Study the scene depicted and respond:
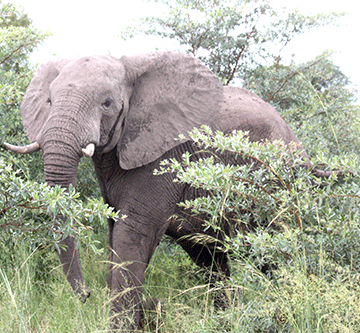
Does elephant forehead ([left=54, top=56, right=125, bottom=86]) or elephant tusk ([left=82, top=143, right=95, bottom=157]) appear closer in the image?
elephant tusk ([left=82, top=143, right=95, bottom=157])

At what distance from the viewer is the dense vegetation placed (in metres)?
2.93

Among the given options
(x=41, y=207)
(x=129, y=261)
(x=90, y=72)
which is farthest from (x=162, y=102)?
(x=41, y=207)

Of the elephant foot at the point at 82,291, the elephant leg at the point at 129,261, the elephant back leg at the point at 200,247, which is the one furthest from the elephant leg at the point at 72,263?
the elephant back leg at the point at 200,247

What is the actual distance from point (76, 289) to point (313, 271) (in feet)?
5.34

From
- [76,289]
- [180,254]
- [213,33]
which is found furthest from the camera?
[213,33]

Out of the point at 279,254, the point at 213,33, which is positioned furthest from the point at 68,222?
the point at 213,33

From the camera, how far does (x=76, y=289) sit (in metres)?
3.49

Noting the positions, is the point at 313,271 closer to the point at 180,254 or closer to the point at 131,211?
the point at 131,211

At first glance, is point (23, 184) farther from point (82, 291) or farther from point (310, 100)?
point (310, 100)

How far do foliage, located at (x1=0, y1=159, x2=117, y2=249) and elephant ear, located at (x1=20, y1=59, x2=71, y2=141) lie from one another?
2.77ft

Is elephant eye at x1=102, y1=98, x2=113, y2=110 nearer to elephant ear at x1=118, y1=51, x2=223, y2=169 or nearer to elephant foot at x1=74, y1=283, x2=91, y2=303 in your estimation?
elephant ear at x1=118, y1=51, x2=223, y2=169

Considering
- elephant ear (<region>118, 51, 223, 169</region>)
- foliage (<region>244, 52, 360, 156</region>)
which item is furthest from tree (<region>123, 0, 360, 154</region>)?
elephant ear (<region>118, 51, 223, 169</region>)

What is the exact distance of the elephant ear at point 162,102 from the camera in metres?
3.79

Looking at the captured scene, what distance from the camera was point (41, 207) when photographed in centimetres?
296
